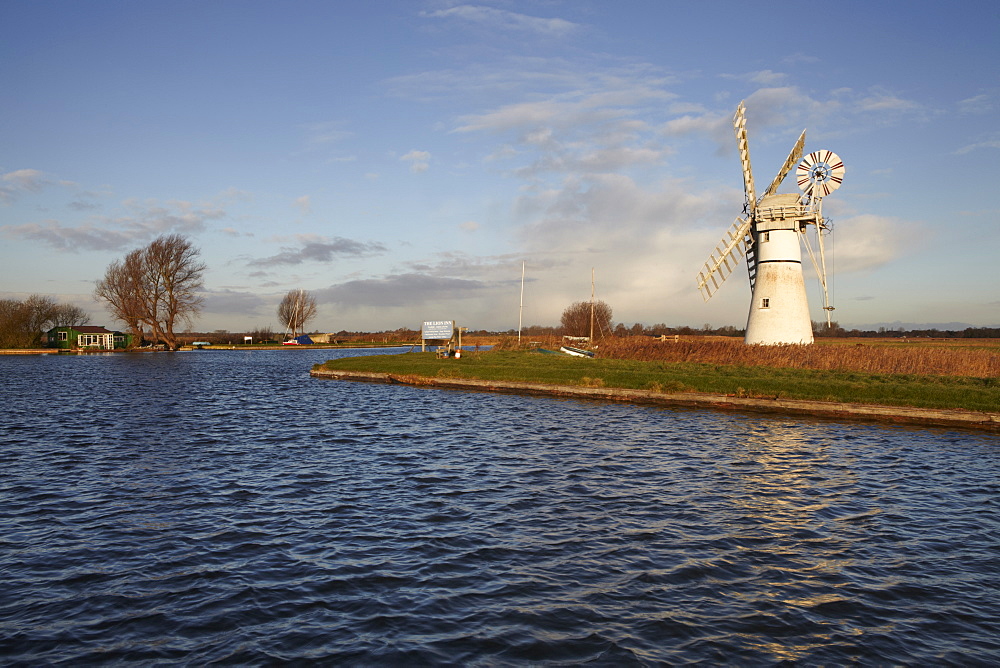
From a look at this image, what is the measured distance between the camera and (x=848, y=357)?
35.0m

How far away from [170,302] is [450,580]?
105 meters

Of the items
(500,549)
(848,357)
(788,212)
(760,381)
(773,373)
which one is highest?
(788,212)

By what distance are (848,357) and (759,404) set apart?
1250 cm

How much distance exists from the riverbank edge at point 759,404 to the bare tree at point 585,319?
63130 millimetres

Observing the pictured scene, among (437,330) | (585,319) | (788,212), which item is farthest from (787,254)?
(585,319)

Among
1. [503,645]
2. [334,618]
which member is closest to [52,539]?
[334,618]

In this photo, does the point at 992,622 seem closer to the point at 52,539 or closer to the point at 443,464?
the point at 443,464

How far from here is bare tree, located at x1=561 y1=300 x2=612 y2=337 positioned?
10350 cm

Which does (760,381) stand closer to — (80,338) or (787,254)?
(787,254)

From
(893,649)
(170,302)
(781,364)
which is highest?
(170,302)

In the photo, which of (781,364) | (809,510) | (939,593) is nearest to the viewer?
(939,593)

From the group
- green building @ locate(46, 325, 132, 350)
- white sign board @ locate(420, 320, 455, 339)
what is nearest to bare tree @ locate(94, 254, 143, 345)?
green building @ locate(46, 325, 132, 350)

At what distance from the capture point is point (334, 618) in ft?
24.9

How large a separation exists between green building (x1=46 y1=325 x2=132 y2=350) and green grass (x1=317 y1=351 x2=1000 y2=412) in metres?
81.0
